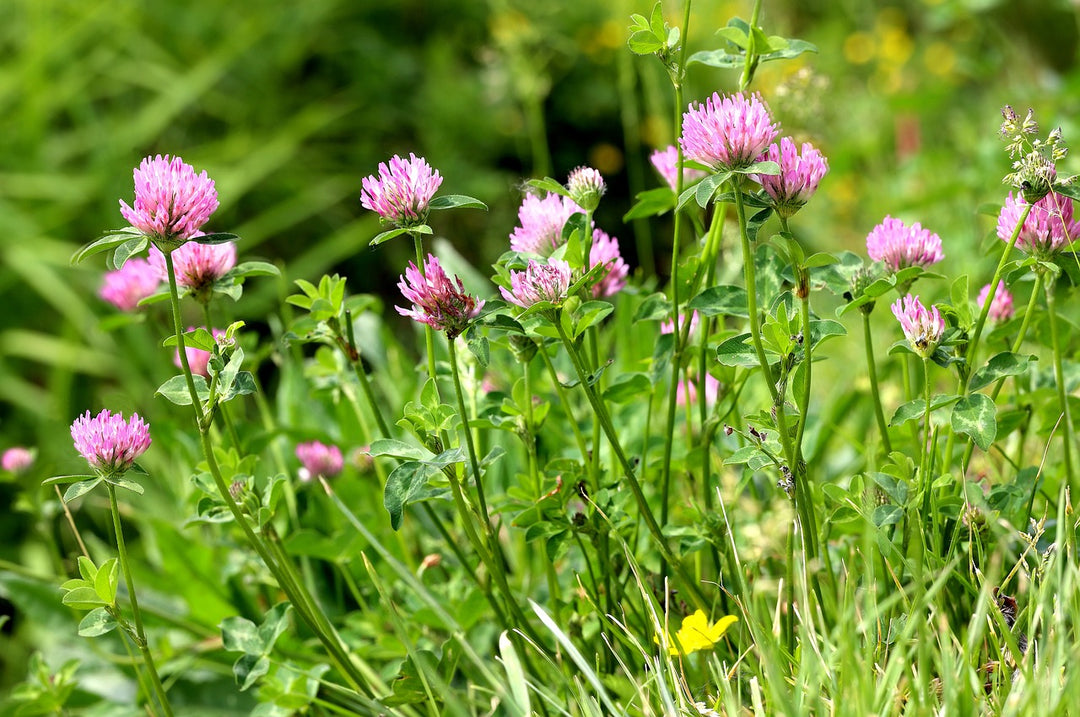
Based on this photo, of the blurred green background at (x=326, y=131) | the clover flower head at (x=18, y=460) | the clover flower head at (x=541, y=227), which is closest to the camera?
the clover flower head at (x=541, y=227)

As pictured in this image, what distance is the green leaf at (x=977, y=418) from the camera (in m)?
1.08

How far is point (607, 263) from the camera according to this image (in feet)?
4.03

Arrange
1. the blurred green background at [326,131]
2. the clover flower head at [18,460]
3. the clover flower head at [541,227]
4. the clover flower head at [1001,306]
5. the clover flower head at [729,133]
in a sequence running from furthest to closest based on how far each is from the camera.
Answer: the blurred green background at [326,131] < the clover flower head at [18,460] < the clover flower head at [1001,306] < the clover flower head at [541,227] < the clover flower head at [729,133]

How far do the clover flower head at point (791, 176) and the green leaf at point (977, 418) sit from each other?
0.96ft

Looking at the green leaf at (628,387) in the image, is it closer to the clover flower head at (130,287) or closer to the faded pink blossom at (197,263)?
the faded pink blossom at (197,263)

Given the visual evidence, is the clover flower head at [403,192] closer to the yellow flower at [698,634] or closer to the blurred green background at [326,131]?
the yellow flower at [698,634]

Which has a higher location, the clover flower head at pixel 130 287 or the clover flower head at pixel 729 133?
the clover flower head at pixel 130 287

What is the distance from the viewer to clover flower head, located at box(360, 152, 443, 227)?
1053 millimetres

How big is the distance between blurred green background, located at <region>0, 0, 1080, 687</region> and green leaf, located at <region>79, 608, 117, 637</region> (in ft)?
6.48

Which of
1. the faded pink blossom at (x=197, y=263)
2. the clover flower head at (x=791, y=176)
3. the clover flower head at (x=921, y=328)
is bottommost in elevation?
the clover flower head at (x=921, y=328)

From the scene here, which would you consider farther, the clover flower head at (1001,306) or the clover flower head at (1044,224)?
the clover flower head at (1001,306)

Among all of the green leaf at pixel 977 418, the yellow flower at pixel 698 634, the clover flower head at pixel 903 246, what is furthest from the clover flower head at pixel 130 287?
the green leaf at pixel 977 418

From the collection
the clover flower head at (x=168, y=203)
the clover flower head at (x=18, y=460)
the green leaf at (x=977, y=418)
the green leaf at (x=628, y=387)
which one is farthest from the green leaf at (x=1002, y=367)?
the clover flower head at (x=18, y=460)

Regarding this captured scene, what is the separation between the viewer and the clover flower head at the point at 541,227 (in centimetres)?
121
